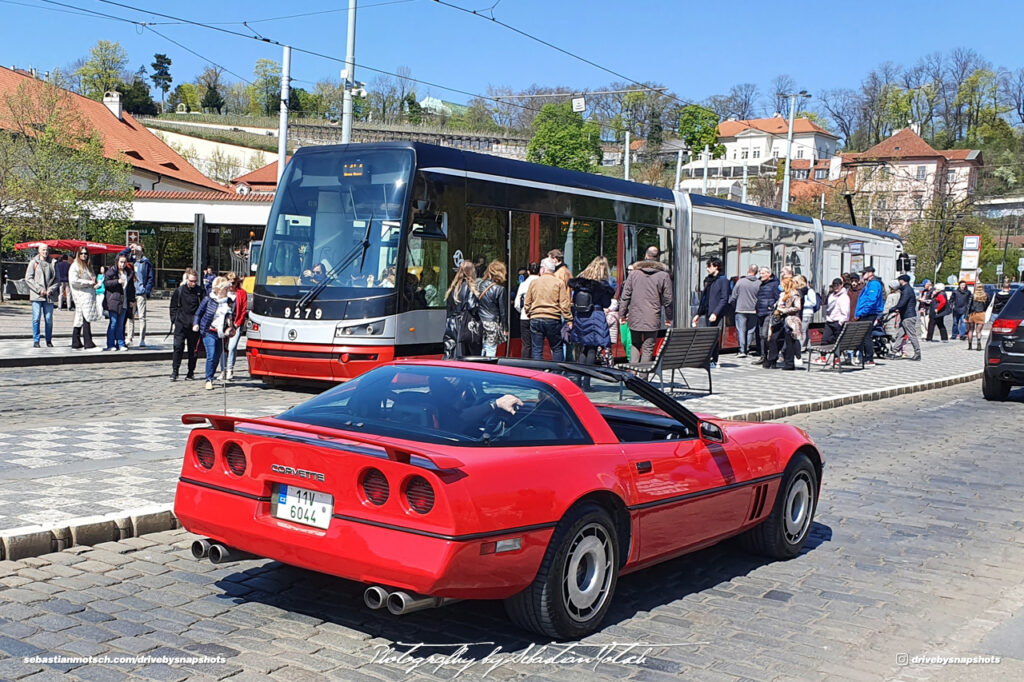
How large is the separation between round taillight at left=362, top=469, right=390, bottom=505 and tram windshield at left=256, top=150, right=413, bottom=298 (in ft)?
32.4

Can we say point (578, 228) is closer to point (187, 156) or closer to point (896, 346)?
point (896, 346)

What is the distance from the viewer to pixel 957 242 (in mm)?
82000

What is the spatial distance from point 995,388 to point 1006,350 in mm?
961

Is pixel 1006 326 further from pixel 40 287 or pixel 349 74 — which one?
pixel 40 287

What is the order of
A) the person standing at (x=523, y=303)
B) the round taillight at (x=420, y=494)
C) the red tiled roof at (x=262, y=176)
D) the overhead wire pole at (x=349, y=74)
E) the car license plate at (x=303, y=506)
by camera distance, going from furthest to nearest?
1. the red tiled roof at (x=262, y=176)
2. the overhead wire pole at (x=349, y=74)
3. the person standing at (x=523, y=303)
4. the car license plate at (x=303, y=506)
5. the round taillight at (x=420, y=494)

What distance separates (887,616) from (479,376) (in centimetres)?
250

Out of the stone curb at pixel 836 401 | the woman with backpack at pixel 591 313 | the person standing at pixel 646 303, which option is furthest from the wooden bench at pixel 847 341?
the woman with backpack at pixel 591 313

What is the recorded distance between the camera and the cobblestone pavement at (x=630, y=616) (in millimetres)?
4547

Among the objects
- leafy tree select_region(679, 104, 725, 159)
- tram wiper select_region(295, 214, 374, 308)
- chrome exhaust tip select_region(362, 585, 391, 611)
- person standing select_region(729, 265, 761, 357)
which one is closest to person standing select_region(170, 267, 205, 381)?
tram wiper select_region(295, 214, 374, 308)

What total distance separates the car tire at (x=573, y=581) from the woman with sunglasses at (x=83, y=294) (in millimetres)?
16328

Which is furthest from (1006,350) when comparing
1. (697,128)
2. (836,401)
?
(697,128)

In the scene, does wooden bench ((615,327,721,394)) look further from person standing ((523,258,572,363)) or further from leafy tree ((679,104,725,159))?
leafy tree ((679,104,725,159))

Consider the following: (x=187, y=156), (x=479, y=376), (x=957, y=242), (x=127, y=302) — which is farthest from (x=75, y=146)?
(x=957, y=242)

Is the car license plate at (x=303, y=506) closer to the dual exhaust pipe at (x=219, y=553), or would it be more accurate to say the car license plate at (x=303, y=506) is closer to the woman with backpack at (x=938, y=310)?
the dual exhaust pipe at (x=219, y=553)
